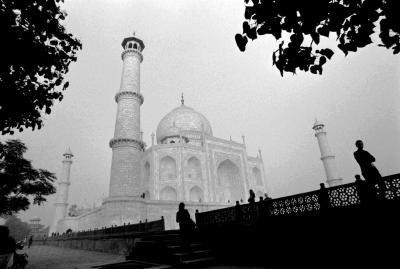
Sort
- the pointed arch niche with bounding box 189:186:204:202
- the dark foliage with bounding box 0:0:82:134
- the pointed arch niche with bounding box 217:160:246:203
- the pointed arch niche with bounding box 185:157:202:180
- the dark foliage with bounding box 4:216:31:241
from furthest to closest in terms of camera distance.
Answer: the dark foliage with bounding box 4:216:31:241 < the pointed arch niche with bounding box 217:160:246:203 < the pointed arch niche with bounding box 185:157:202:180 < the pointed arch niche with bounding box 189:186:204:202 < the dark foliage with bounding box 0:0:82:134

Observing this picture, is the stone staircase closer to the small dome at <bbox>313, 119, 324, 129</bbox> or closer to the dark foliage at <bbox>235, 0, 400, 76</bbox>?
the dark foliage at <bbox>235, 0, 400, 76</bbox>

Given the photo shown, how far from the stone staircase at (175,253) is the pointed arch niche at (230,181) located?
23065 millimetres

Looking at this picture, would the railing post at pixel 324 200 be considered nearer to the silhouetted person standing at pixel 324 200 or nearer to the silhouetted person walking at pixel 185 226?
the silhouetted person standing at pixel 324 200

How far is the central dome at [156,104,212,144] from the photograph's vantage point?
111 ft

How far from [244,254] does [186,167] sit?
21.7 meters

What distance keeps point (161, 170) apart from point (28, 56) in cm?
2424

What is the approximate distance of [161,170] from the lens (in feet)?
91.5

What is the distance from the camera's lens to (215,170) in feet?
95.2

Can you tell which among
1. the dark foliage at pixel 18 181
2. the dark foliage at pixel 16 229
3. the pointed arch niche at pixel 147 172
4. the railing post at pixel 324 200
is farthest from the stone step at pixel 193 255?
the dark foliage at pixel 16 229

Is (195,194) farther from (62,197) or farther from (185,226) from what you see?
(185,226)

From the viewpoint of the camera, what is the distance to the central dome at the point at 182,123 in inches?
1328

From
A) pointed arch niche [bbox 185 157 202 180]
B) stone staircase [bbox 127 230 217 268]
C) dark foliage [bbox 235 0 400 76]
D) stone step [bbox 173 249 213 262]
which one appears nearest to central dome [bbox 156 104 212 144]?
pointed arch niche [bbox 185 157 202 180]

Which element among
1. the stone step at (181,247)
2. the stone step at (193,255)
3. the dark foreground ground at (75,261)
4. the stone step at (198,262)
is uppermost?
the stone step at (181,247)

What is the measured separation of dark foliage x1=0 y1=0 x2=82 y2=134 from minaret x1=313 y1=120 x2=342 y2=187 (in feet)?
87.2
